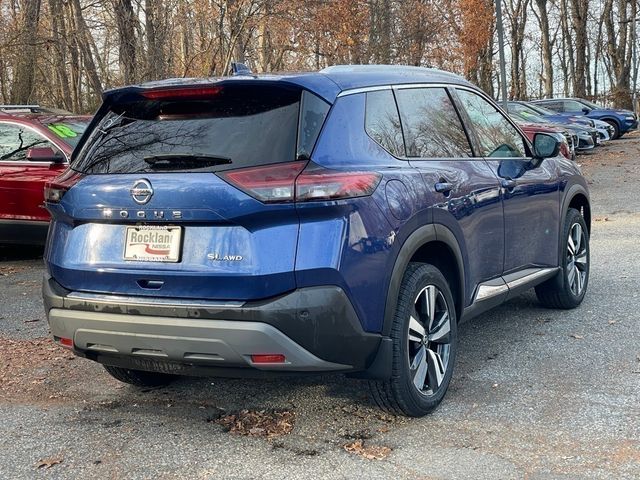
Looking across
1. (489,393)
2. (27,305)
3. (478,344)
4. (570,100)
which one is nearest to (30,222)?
(27,305)

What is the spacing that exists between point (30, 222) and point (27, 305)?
1722 mm

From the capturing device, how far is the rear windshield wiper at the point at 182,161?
135 inches

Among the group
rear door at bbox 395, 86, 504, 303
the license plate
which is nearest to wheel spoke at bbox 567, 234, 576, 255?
rear door at bbox 395, 86, 504, 303

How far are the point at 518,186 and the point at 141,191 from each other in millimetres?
2650

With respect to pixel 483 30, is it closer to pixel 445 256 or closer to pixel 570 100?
pixel 570 100

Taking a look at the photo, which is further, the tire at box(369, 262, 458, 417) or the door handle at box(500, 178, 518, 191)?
the door handle at box(500, 178, 518, 191)

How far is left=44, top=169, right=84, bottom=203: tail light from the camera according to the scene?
3785 millimetres

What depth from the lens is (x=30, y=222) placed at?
8.23m

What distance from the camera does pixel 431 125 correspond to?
14.4ft

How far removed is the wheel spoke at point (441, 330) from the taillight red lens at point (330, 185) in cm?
100

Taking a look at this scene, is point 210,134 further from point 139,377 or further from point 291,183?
point 139,377

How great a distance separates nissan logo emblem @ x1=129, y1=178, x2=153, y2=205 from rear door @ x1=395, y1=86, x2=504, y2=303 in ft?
A: 4.49

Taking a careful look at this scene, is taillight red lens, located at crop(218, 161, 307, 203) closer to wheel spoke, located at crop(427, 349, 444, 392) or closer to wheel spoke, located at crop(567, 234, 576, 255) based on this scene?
wheel spoke, located at crop(427, 349, 444, 392)

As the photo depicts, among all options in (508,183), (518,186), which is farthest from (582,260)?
(508,183)
